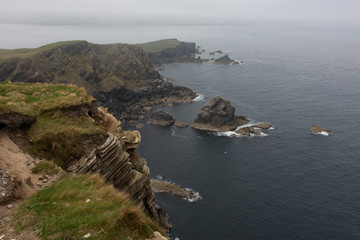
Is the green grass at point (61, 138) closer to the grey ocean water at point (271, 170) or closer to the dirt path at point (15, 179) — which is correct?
the dirt path at point (15, 179)

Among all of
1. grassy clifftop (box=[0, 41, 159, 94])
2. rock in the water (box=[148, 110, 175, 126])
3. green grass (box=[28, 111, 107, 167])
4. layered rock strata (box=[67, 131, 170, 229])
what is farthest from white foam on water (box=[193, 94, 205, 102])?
green grass (box=[28, 111, 107, 167])

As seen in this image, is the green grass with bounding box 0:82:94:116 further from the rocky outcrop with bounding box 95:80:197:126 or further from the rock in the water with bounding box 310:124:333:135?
the rock in the water with bounding box 310:124:333:135

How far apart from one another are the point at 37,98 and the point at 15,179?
45.5ft

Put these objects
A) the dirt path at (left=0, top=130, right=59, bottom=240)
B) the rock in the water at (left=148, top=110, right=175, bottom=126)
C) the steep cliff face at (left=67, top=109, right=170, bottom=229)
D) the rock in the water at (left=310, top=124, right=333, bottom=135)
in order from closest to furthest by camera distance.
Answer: the dirt path at (left=0, top=130, right=59, bottom=240), the steep cliff face at (left=67, top=109, right=170, bottom=229), the rock in the water at (left=310, top=124, right=333, bottom=135), the rock in the water at (left=148, top=110, right=175, bottom=126)

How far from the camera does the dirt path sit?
12547 mm

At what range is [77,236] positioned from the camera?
484 inches

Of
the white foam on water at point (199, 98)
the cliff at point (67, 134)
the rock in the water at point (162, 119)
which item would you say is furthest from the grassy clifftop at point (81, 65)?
the cliff at point (67, 134)

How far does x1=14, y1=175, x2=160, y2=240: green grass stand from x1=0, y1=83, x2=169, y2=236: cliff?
489 centimetres

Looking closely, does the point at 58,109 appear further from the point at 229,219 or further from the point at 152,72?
the point at 152,72

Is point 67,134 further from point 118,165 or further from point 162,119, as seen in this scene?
point 162,119

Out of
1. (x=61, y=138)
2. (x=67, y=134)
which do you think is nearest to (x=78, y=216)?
(x=61, y=138)

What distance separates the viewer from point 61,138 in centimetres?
2186

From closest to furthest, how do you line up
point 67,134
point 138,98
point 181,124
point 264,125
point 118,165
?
point 67,134, point 118,165, point 264,125, point 181,124, point 138,98

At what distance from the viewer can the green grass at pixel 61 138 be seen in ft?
69.2
